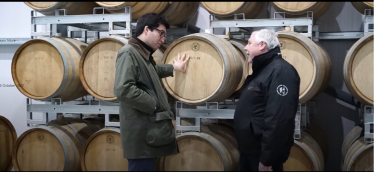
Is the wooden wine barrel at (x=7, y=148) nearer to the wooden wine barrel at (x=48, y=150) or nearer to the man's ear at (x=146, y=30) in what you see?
the wooden wine barrel at (x=48, y=150)

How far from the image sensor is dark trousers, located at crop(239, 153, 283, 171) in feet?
9.48

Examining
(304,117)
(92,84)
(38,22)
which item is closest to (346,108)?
(304,117)

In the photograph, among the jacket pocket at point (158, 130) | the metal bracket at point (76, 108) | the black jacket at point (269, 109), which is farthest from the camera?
the metal bracket at point (76, 108)

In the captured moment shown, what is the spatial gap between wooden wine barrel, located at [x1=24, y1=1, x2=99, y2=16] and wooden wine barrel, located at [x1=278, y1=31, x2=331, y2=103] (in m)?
2.06

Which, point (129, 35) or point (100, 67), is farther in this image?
point (129, 35)

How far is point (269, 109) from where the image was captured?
270 cm

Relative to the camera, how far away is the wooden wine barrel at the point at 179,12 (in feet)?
15.2

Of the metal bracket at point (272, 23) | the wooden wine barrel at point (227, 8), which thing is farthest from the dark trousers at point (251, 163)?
the wooden wine barrel at point (227, 8)

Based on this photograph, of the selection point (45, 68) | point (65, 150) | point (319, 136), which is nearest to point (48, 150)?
point (65, 150)

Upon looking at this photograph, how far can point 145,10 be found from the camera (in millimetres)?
4316

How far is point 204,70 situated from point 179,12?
1.42 meters

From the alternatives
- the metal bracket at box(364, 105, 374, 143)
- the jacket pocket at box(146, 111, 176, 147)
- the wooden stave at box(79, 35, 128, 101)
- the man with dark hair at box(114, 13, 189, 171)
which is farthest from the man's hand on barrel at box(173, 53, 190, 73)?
the metal bracket at box(364, 105, 374, 143)

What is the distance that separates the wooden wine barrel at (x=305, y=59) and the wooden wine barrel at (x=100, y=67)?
1.54m

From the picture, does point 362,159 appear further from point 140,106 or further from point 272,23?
point 140,106
